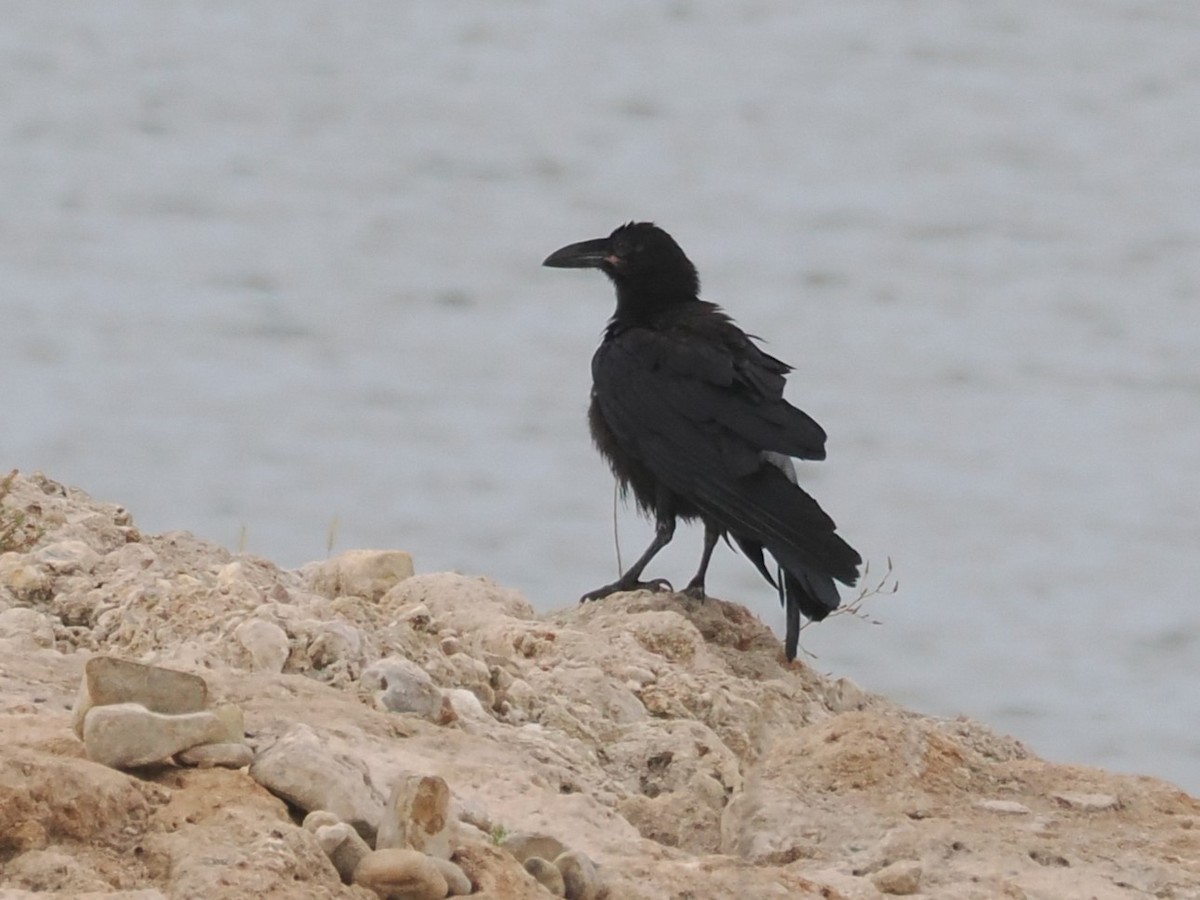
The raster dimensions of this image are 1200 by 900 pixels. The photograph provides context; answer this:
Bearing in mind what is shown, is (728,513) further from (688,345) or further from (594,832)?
(594,832)

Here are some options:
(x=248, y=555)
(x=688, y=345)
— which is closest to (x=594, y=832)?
(x=248, y=555)

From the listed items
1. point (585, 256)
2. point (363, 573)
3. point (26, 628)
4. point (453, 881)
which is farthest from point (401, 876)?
point (585, 256)

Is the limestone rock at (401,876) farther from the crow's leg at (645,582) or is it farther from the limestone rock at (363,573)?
the crow's leg at (645,582)

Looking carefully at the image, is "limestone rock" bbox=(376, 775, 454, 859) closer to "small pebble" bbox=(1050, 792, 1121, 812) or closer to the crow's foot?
"small pebble" bbox=(1050, 792, 1121, 812)

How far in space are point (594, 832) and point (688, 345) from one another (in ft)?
11.4

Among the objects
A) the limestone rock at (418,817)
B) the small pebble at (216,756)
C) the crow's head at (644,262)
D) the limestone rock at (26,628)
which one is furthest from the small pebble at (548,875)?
the crow's head at (644,262)

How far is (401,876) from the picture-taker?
12.4ft

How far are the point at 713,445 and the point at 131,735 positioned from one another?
3.57m

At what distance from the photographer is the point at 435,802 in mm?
3904

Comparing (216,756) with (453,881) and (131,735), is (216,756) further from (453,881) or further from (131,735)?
(453,881)

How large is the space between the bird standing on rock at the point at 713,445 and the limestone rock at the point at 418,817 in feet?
8.49

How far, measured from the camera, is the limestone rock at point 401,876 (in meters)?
3.77

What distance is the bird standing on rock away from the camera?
6.80 meters

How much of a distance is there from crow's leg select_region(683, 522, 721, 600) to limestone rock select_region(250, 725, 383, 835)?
9.26 feet
